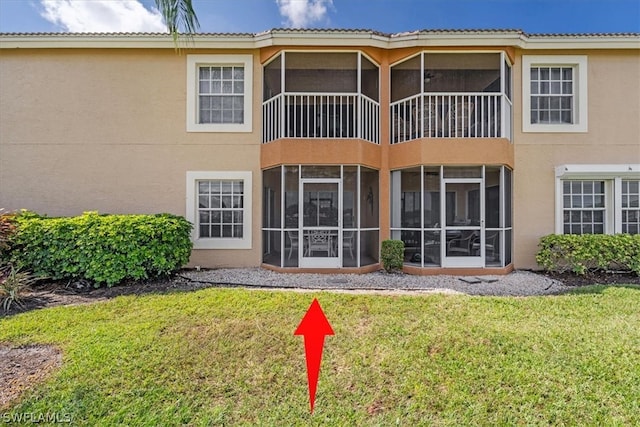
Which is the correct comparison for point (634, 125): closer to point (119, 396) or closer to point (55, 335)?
point (119, 396)

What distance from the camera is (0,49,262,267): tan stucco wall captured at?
32.6ft

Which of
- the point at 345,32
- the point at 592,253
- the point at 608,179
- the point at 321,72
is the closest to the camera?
the point at 592,253

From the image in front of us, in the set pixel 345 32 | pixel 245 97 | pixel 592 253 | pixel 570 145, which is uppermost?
pixel 345 32

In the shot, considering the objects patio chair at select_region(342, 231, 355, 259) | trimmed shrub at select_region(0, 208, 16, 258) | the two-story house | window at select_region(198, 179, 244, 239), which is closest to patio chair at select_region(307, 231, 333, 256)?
the two-story house

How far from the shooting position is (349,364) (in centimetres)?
413

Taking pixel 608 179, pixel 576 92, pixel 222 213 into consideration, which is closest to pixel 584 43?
pixel 576 92

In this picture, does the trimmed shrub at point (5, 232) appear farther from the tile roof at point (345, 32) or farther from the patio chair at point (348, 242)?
the patio chair at point (348, 242)

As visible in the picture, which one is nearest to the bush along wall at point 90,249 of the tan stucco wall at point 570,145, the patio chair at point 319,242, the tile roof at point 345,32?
the patio chair at point 319,242

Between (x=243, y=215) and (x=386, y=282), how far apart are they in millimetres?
4965

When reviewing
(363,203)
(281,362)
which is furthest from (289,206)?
(281,362)

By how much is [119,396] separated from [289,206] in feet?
21.3

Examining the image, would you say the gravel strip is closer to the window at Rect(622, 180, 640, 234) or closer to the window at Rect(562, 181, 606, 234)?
the window at Rect(562, 181, 606, 234)

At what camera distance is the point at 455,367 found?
13.2ft

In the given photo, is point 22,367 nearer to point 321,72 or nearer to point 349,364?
point 349,364
